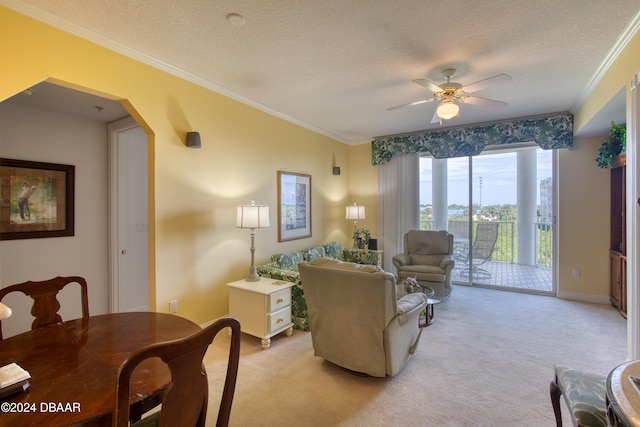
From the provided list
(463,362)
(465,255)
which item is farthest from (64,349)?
(465,255)

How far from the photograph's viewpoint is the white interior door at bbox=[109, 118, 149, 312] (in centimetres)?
363

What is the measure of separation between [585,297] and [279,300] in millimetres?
4447

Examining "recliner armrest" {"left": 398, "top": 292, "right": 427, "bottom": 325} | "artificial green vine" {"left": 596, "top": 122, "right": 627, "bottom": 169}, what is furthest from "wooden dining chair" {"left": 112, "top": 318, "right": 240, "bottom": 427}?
"artificial green vine" {"left": 596, "top": 122, "right": 627, "bottom": 169}

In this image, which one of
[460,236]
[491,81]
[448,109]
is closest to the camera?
[491,81]

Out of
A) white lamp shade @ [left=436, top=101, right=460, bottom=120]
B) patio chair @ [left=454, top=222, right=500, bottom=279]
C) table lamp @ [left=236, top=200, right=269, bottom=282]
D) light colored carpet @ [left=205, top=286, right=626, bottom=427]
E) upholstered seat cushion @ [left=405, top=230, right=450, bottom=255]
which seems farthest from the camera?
patio chair @ [left=454, top=222, right=500, bottom=279]

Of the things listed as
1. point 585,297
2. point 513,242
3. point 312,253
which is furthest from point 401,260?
point 585,297

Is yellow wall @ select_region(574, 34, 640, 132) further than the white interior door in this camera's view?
No

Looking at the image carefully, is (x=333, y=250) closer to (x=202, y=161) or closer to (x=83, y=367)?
(x=202, y=161)

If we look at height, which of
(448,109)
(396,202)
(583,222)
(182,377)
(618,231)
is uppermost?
(448,109)

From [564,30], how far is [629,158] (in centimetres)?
113

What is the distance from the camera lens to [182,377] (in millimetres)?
932

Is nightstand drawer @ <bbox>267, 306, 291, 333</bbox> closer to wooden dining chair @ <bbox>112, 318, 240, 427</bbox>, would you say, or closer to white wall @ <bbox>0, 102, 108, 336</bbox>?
wooden dining chair @ <bbox>112, 318, 240, 427</bbox>

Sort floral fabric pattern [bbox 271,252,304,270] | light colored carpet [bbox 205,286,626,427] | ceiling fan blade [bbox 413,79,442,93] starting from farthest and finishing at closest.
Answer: floral fabric pattern [bbox 271,252,304,270]
ceiling fan blade [bbox 413,79,442,93]
light colored carpet [bbox 205,286,626,427]

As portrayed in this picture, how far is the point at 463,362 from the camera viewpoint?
8.54ft
